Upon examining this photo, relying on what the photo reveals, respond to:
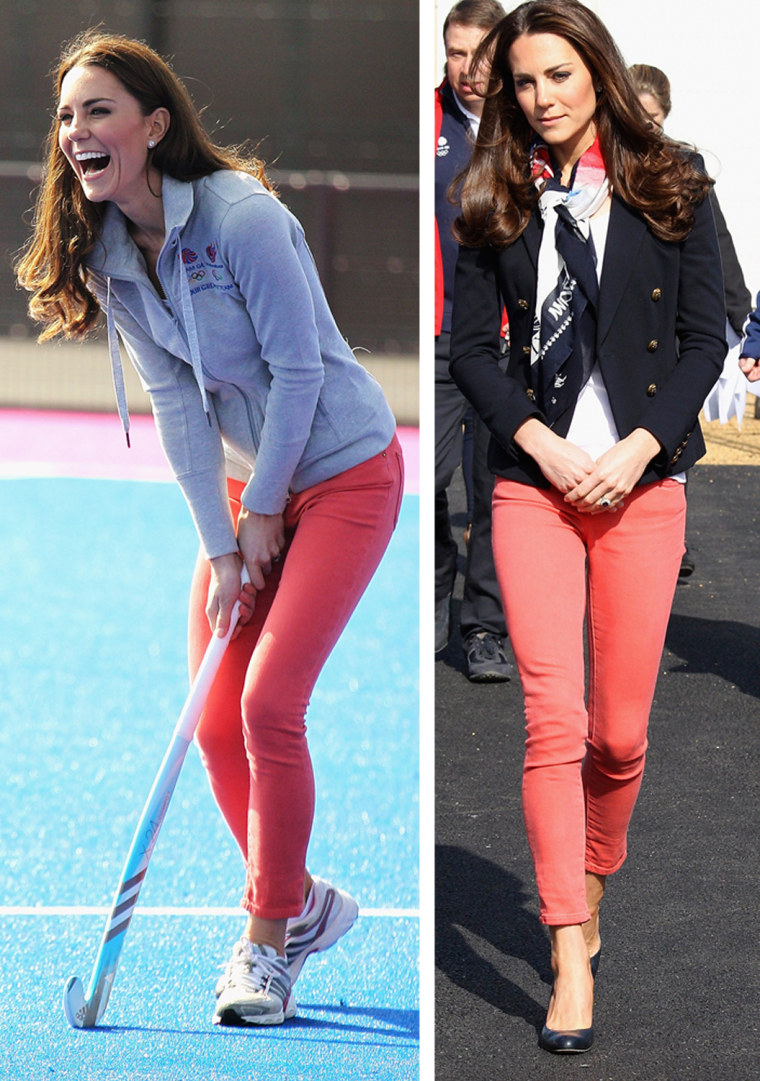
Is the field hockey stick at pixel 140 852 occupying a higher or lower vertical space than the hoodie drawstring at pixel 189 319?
lower

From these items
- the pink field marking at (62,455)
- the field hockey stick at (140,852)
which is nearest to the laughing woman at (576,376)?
the field hockey stick at (140,852)

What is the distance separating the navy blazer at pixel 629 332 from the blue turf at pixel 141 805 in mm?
578

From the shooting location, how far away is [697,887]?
3.32 metres


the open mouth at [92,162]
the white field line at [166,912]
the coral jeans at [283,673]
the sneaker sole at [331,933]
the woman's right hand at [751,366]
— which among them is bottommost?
the white field line at [166,912]

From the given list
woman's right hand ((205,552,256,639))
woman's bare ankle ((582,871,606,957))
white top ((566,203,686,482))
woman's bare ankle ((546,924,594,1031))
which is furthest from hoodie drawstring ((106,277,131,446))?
woman's bare ankle ((582,871,606,957))

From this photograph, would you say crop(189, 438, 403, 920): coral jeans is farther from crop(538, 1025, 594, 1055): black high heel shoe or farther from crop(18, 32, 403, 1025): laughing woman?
crop(538, 1025, 594, 1055): black high heel shoe

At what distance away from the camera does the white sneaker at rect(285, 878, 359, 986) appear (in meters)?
2.07

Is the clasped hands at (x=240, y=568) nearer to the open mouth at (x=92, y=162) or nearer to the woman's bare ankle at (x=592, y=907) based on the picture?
the open mouth at (x=92, y=162)

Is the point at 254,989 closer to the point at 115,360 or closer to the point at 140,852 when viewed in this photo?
the point at 140,852

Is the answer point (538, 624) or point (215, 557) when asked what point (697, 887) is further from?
point (215, 557)

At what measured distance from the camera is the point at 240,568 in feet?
6.57

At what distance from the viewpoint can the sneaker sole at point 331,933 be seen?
2.09 metres

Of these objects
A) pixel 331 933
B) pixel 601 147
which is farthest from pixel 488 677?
pixel 331 933

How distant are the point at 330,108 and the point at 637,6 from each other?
11.1 ft
